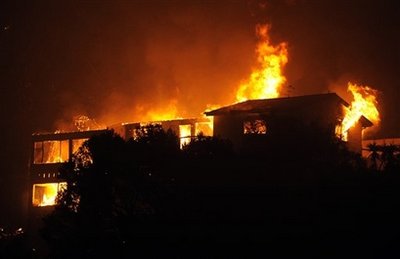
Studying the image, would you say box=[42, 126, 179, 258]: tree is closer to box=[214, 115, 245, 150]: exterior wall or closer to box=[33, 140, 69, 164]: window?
box=[214, 115, 245, 150]: exterior wall

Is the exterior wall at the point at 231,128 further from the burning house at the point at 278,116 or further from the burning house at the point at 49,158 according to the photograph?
the burning house at the point at 49,158

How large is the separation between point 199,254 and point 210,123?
23.0m

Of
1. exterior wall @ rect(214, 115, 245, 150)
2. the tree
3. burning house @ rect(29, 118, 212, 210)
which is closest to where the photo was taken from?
the tree

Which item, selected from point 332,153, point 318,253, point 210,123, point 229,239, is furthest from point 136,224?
point 210,123

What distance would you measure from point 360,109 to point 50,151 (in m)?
26.6

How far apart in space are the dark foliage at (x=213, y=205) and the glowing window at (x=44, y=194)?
75.2ft

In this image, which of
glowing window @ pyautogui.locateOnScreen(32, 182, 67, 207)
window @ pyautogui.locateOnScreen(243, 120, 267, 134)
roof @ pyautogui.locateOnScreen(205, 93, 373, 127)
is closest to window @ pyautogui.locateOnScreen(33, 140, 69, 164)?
glowing window @ pyautogui.locateOnScreen(32, 182, 67, 207)

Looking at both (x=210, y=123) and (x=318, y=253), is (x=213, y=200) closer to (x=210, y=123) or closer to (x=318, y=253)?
(x=318, y=253)

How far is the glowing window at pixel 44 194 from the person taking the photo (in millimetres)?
44500

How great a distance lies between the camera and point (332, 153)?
25.1m

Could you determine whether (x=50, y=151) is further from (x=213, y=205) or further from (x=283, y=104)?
(x=213, y=205)

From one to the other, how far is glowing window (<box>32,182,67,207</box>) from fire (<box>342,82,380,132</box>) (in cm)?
2463

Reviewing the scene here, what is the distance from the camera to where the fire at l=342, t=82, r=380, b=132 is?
34000mm

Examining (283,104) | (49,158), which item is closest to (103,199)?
(283,104)
